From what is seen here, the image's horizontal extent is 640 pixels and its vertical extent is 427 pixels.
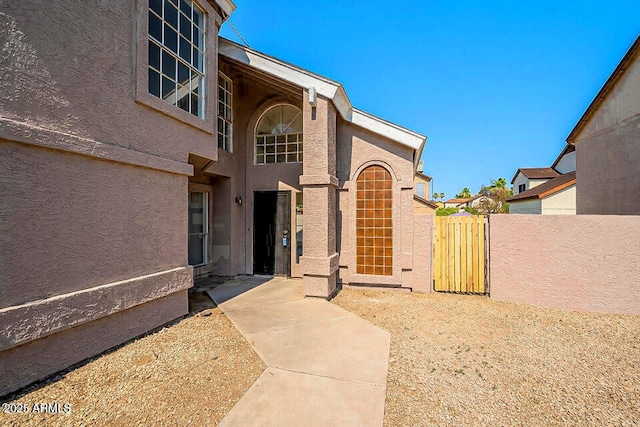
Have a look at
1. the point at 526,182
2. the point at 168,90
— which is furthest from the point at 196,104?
the point at 526,182

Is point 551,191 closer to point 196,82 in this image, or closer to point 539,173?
point 539,173

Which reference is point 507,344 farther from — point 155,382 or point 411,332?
point 155,382

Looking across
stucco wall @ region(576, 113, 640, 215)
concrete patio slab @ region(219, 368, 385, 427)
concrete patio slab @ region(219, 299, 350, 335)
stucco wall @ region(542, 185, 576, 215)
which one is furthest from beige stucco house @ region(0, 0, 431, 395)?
stucco wall @ region(542, 185, 576, 215)

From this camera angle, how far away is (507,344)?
14.8ft

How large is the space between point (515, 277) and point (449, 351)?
12.1 ft

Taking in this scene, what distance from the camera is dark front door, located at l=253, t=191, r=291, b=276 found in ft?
28.7

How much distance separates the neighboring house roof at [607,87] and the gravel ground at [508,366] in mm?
7262

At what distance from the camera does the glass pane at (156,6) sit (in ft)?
16.3

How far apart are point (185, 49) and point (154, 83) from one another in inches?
48.7

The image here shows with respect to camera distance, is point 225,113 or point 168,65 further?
point 225,113

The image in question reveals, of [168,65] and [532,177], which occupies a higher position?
[532,177]

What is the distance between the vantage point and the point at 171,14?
5.37 m

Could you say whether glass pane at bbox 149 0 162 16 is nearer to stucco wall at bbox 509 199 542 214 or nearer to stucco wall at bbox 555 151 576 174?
stucco wall at bbox 509 199 542 214

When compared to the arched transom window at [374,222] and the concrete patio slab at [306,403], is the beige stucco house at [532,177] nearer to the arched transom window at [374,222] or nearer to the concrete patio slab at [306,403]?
the arched transom window at [374,222]
